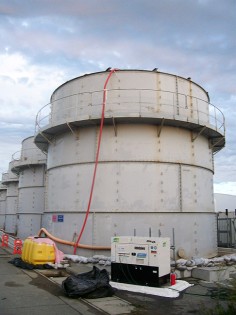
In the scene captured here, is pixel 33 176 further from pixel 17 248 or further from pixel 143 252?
pixel 143 252

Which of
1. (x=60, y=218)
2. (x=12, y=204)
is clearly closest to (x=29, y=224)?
(x=12, y=204)

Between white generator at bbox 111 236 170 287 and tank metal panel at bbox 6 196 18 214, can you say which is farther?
tank metal panel at bbox 6 196 18 214

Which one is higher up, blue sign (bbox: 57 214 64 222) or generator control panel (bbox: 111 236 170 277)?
blue sign (bbox: 57 214 64 222)

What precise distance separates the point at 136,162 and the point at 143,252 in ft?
12.3

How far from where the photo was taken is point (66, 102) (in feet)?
47.2

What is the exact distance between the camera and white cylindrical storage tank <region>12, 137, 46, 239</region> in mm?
23281

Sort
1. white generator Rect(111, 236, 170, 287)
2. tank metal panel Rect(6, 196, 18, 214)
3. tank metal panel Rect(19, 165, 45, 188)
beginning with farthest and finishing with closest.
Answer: tank metal panel Rect(6, 196, 18, 214), tank metal panel Rect(19, 165, 45, 188), white generator Rect(111, 236, 170, 287)

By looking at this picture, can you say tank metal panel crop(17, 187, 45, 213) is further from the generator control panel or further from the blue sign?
the generator control panel

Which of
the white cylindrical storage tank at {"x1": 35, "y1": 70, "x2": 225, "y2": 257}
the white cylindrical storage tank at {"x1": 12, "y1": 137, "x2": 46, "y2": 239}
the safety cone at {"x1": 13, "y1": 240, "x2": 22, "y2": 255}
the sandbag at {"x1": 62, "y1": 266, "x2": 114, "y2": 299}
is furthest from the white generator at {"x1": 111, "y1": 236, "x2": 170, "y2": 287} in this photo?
the white cylindrical storage tank at {"x1": 12, "y1": 137, "x2": 46, "y2": 239}

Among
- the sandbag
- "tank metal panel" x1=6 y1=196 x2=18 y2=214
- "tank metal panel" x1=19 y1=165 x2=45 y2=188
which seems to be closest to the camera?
the sandbag

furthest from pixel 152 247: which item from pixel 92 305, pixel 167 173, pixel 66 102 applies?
pixel 66 102

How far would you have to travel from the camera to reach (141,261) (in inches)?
392

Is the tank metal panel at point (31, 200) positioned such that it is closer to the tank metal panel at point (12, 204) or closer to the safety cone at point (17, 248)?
the safety cone at point (17, 248)

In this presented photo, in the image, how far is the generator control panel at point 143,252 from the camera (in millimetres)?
9797
